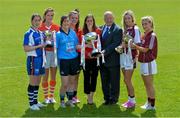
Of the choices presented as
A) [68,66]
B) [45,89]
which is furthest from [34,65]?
[45,89]

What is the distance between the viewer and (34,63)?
1006cm

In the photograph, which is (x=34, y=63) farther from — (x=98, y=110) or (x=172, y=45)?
(x=172, y=45)

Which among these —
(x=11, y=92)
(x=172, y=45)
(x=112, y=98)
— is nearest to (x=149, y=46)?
(x=112, y=98)

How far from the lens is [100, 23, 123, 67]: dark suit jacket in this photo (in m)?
10.4

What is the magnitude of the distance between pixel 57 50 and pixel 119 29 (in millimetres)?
1510

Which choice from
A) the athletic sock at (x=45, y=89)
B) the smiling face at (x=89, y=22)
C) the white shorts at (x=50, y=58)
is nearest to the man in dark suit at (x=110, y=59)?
the smiling face at (x=89, y=22)

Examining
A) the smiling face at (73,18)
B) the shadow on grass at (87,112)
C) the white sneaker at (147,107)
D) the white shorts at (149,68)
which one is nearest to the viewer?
the shadow on grass at (87,112)

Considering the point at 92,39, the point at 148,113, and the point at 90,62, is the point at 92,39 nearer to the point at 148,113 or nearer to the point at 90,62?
the point at 90,62

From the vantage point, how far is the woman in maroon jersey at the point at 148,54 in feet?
32.6

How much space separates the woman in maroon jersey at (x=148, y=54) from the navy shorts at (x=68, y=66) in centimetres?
140

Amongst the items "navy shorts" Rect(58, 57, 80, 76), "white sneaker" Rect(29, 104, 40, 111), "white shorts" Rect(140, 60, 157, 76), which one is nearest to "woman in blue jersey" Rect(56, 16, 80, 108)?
"navy shorts" Rect(58, 57, 80, 76)

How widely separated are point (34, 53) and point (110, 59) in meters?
1.81

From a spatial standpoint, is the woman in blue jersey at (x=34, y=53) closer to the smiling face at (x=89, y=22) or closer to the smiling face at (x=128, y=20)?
the smiling face at (x=89, y=22)

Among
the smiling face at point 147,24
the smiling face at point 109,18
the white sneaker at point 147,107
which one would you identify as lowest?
the white sneaker at point 147,107
